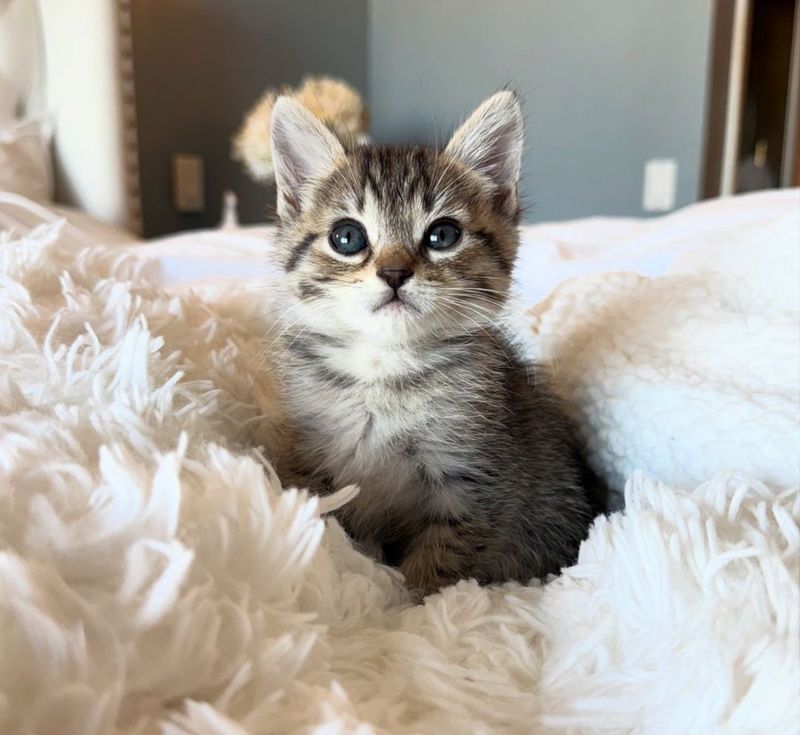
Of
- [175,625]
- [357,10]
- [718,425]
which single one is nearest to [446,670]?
[175,625]

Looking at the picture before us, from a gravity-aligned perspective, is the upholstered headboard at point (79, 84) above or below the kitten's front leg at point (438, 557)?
above

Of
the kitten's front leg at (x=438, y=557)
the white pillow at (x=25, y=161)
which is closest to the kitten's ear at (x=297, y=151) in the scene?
the kitten's front leg at (x=438, y=557)

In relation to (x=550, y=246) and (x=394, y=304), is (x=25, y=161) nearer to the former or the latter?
(x=550, y=246)

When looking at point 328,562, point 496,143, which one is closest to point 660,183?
point 496,143

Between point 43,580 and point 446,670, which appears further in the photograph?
point 446,670

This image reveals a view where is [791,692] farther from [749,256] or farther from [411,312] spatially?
[749,256]

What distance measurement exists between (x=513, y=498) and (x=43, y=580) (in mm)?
521

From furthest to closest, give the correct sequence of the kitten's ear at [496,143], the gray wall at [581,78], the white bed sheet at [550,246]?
the gray wall at [581,78], the white bed sheet at [550,246], the kitten's ear at [496,143]

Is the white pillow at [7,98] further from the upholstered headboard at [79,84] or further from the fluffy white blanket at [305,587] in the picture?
the fluffy white blanket at [305,587]

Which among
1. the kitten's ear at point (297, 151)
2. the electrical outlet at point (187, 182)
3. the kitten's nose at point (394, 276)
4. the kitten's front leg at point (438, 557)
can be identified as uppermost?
the kitten's ear at point (297, 151)

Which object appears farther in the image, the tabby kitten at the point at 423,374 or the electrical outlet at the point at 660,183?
the electrical outlet at the point at 660,183

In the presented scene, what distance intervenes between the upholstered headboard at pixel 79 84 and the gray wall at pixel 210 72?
1.11ft

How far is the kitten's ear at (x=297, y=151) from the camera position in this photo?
3.15 ft

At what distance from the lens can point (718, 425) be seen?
770 mm
